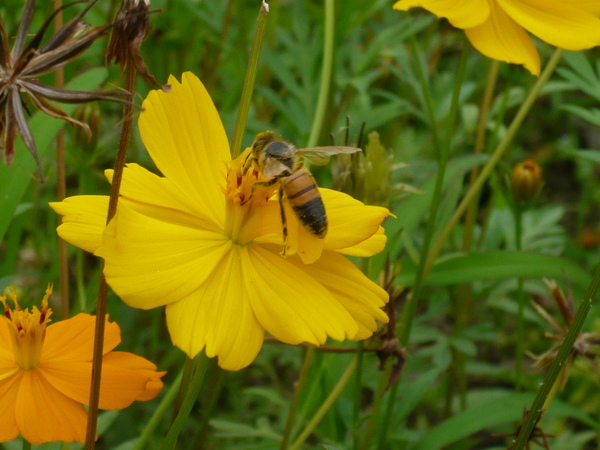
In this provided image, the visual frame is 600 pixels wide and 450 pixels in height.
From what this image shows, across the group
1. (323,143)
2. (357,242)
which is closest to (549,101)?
(323,143)

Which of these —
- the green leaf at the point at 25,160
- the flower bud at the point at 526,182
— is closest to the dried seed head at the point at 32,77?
the green leaf at the point at 25,160

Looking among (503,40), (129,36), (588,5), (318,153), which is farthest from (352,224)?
(588,5)

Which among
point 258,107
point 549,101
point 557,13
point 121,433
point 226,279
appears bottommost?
point 121,433

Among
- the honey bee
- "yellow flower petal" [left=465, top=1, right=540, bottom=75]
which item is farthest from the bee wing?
"yellow flower petal" [left=465, top=1, right=540, bottom=75]

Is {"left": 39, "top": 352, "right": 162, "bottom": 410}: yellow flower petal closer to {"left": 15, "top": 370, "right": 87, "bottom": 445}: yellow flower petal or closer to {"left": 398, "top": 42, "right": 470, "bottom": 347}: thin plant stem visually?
{"left": 15, "top": 370, "right": 87, "bottom": 445}: yellow flower petal

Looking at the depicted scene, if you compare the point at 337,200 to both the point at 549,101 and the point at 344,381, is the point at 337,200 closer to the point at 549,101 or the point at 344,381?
the point at 344,381

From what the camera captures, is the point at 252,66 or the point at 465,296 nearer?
the point at 252,66

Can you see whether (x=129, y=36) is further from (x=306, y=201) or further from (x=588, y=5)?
(x=588, y=5)
